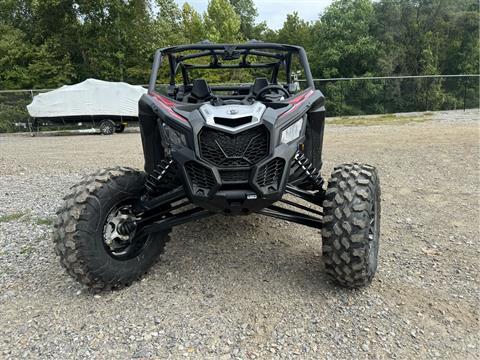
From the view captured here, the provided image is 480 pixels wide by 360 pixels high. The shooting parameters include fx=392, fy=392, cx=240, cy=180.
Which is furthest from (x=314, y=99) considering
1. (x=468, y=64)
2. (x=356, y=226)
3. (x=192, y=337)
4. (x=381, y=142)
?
(x=468, y=64)

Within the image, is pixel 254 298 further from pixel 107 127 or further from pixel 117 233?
pixel 107 127

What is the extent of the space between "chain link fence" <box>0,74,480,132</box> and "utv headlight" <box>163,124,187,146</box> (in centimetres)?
1778

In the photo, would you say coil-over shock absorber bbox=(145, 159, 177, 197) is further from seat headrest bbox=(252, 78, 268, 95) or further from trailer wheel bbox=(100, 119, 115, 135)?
trailer wheel bbox=(100, 119, 115, 135)

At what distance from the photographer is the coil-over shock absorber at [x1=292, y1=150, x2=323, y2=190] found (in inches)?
125

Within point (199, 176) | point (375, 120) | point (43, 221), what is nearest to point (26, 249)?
point (43, 221)

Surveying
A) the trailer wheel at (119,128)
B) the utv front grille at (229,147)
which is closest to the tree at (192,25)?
the trailer wheel at (119,128)

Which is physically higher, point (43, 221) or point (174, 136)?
point (174, 136)

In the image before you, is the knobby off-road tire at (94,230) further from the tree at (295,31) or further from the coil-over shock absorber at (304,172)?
the tree at (295,31)

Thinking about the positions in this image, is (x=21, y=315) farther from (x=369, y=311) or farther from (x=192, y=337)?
(x=369, y=311)

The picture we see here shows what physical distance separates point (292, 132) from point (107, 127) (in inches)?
643

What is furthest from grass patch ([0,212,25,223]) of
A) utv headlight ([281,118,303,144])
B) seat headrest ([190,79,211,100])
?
utv headlight ([281,118,303,144])

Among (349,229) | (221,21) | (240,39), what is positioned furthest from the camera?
(240,39)

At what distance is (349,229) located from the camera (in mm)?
2910

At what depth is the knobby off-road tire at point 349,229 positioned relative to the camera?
9.59 ft
